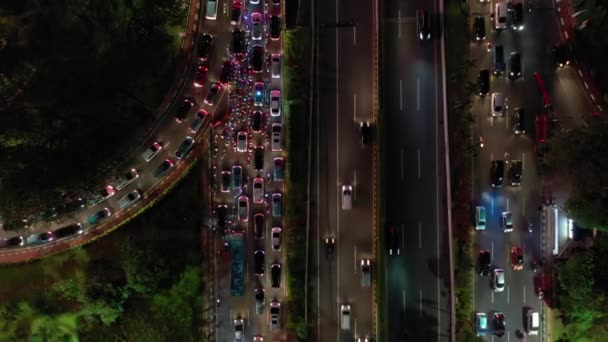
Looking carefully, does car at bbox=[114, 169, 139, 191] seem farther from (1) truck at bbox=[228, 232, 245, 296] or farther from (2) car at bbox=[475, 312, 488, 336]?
(2) car at bbox=[475, 312, 488, 336]

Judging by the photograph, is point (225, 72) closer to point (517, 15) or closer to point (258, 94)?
point (258, 94)

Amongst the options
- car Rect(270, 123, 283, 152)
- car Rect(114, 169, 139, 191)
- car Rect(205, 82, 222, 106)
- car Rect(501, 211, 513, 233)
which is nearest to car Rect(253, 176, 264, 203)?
car Rect(270, 123, 283, 152)

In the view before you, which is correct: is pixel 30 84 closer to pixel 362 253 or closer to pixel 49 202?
pixel 49 202

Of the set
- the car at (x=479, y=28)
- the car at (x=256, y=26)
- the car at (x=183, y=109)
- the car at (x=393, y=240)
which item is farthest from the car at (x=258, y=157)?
the car at (x=479, y=28)

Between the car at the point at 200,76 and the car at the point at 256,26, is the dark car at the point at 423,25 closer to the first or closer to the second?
the car at the point at 256,26

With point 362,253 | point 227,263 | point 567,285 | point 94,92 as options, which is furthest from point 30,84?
point 567,285

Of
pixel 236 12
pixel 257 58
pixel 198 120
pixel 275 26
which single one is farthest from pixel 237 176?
pixel 236 12
